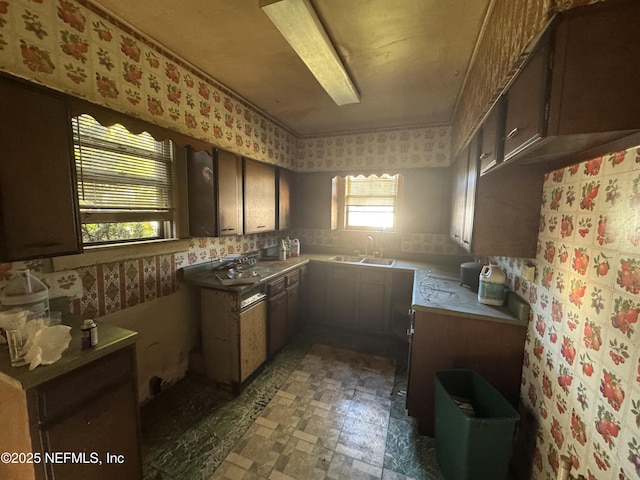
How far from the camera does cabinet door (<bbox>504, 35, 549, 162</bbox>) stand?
0.82 meters

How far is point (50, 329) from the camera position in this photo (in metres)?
1.07

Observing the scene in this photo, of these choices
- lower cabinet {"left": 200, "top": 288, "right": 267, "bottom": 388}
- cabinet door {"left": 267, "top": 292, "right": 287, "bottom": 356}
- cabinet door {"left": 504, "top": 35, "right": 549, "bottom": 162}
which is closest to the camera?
cabinet door {"left": 504, "top": 35, "right": 549, "bottom": 162}

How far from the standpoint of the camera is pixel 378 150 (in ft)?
10.9

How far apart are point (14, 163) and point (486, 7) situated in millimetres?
2419

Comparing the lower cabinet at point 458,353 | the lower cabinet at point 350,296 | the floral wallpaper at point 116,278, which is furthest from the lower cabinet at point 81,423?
the lower cabinet at point 350,296

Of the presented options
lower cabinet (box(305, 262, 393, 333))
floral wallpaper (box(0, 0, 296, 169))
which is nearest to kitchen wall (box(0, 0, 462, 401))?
floral wallpaper (box(0, 0, 296, 169))

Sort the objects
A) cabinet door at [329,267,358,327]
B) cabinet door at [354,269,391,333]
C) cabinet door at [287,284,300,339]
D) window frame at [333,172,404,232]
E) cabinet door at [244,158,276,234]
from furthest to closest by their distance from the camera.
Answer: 1. window frame at [333,172,404,232]
2. cabinet door at [329,267,358,327]
3. cabinet door at [354,269,391,333]
4. cabinet door at [287,284,300,339]
5. cabinet door at [244,158,276,234]

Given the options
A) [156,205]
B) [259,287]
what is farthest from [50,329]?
[259,287]

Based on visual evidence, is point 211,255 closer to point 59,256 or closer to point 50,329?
point 59,256

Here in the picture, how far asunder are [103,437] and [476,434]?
1769 millimetres

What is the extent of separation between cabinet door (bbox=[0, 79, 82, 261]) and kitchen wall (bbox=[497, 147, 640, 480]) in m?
2.38

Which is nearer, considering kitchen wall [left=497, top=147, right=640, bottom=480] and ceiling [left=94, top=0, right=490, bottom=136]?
kitchen wall [left=497, top=147, right=640, bottom=480]

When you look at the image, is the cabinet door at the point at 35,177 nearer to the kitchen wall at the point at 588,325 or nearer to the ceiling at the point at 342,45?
the ceiling at the point at 342,45

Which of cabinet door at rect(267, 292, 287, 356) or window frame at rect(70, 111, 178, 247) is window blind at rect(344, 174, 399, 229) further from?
window frame at rect(70, 111, 178, 247)
